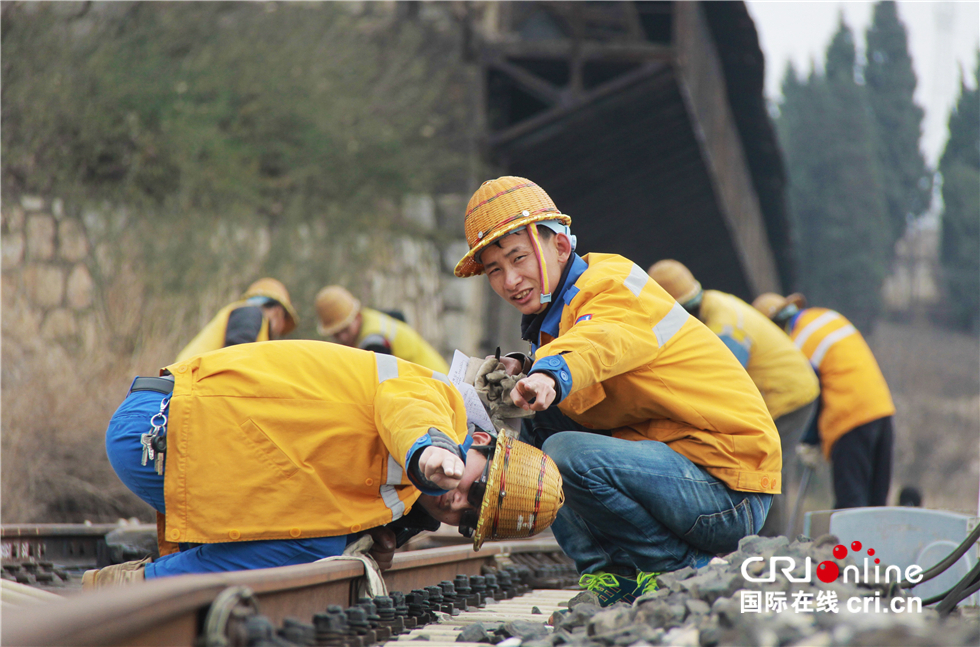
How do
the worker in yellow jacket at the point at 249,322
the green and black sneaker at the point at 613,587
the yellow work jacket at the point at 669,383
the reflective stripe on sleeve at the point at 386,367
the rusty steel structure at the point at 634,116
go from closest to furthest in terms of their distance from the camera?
1. the reflective stripe on sleeve at the point at 386,367
2. the yellow work jacket at the point at 669,383
3. the green and black sneaker at the point at 613,587
4. the worker in yellow jacket at the point at 249,322
5. the rusty steel structure at the point at 634,116

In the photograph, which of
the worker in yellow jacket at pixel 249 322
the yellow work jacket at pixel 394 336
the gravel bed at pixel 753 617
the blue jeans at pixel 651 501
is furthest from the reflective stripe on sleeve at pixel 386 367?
the yellow work jacket at pixel 394 336

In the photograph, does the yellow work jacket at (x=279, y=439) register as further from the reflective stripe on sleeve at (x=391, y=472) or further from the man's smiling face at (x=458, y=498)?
the man's smiling face at (x=458, y=498)

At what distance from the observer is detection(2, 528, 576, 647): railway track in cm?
162

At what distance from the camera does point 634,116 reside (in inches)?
466

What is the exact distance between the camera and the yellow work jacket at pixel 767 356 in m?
6.12

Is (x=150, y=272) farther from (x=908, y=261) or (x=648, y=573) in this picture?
(x=908, y=261)

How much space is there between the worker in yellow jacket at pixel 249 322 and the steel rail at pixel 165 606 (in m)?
3.07

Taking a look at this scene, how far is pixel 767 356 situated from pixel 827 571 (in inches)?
150

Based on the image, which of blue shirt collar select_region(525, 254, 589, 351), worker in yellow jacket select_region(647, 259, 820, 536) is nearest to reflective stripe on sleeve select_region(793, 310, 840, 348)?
worker in yellow jacket select_region(647, 259, 820, 536)

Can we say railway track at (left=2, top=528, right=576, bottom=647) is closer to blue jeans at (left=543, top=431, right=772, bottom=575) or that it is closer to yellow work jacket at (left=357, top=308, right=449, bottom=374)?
blue jeans at (left=543, top=431, right=772, bottom=575)

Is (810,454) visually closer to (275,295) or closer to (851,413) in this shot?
(851,413)

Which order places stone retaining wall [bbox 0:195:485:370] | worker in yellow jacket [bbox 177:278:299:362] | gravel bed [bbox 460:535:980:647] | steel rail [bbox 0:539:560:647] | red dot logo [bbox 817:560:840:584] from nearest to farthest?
steel rail [bbox 0:539:560:647] < gravel bed [bbox 460:535:980:647] < red dot logo [bbox 817:560:840:584] < worker in yellow jacket [bbox 177:278:299:362] < stone retaining wall [bbox 0:195:485:370]

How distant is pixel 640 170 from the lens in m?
13.1

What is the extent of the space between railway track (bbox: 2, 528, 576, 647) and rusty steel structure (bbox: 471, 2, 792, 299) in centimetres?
816
